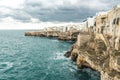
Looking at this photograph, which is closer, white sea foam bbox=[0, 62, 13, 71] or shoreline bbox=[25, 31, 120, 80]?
shoreline bbox=[25, 31, 120, 80]

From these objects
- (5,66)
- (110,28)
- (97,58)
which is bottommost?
(5,66)

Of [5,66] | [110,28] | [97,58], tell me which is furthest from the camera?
[5,66]

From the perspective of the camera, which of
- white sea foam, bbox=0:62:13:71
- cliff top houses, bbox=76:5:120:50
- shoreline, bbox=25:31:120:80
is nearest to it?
shoreline, bbox=25:31:120:80

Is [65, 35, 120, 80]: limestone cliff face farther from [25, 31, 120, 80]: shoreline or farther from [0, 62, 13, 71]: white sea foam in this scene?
[0, 62, 13, 71]: white sea foam

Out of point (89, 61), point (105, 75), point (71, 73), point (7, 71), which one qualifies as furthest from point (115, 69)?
point (7, 71)

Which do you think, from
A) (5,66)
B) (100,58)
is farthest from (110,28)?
(5,66)

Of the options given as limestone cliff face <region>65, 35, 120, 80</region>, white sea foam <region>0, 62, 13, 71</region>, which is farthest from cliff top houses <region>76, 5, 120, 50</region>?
white sea foam <region>0, 62, 13, 71</region>

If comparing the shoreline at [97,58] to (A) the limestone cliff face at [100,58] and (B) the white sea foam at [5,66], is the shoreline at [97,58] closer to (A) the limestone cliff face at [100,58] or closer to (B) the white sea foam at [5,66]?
(A) the limestone cliff face at [100,58]

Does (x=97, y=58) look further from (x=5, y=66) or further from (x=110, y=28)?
(x=5, y=66)

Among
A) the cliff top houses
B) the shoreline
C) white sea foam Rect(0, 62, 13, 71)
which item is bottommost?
white sea foam Rect(0, 62, 13, 71)

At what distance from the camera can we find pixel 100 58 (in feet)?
181

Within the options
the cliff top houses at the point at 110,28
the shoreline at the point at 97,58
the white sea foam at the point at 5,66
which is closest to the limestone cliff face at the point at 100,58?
the shoreline at the point at 97,58

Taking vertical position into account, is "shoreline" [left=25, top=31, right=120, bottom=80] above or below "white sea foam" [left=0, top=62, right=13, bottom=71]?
above

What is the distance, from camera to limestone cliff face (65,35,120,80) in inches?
1558
